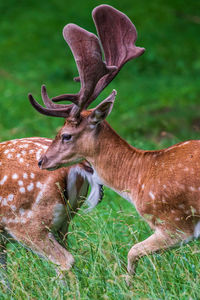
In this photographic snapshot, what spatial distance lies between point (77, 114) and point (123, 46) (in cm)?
82

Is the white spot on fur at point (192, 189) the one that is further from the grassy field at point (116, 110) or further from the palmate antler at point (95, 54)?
the palmate antler at point (95, 54)

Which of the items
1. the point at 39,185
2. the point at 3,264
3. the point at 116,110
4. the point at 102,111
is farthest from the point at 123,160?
the point at 116,110

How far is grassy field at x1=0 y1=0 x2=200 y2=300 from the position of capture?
149 inches

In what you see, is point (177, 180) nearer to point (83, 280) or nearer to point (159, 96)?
point (83, 280)

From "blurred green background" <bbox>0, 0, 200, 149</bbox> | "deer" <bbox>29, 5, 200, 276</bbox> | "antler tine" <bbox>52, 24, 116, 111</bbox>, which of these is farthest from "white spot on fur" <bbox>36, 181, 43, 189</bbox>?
"blurred green background" <bbox>0, 0, 200, 149</bbox>

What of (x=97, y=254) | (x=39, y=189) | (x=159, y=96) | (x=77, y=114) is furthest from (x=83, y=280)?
(x=159, y=96)

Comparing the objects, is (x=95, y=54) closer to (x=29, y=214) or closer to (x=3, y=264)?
(x=29, y=214)

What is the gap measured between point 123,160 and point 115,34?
113 centimetres

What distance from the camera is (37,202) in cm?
447

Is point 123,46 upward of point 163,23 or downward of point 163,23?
upward

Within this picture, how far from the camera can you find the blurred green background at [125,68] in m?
10.2

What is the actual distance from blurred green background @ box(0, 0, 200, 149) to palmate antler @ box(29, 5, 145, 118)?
2966 mm

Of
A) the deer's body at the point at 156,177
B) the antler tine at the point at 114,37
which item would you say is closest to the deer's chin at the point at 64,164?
the deer's body at the point at 156,177

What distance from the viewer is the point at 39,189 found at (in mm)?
4484
